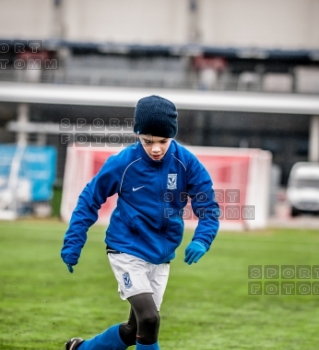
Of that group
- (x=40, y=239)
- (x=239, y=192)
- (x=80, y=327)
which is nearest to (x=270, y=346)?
(x=80, y=327)

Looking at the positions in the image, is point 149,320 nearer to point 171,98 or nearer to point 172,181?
point 172,181

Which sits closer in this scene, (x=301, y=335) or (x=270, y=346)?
(x=270, y=346)

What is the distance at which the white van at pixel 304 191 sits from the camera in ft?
95.5

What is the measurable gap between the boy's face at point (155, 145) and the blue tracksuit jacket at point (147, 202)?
0.24 ft

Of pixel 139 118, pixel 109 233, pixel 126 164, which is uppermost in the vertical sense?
pixel 139 118

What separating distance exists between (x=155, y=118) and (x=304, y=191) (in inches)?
1017

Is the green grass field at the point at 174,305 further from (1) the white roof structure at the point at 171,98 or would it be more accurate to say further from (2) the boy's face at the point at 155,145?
(1) the white roof structure at the point at 171,98

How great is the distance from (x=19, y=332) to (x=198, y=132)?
33136 mm

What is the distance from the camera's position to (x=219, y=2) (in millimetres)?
42781

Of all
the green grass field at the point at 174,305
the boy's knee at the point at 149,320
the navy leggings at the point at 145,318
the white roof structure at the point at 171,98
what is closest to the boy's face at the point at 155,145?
the navy leggings at the point at 145,318

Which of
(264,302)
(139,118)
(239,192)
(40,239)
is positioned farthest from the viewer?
(239,192)

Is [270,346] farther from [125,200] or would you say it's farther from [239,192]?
[239,192]

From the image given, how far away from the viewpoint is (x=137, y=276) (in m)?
4.21

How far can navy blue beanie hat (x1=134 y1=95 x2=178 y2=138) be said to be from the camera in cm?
425
